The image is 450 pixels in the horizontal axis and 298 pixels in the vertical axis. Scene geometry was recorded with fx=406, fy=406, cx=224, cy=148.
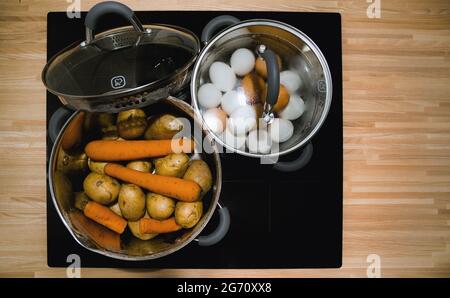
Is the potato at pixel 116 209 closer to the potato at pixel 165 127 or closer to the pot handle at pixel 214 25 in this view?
the potato at pixel 165 127

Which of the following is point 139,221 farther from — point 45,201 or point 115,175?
point 45,201

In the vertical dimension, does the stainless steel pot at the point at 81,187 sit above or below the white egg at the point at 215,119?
below

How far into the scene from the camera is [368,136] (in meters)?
0.81

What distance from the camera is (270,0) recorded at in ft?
2.62

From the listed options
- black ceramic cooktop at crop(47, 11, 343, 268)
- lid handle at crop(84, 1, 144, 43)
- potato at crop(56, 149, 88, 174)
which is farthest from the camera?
black ceramic cooktop at crop(47, 11, 343, 268)

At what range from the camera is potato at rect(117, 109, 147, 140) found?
0.70 meters

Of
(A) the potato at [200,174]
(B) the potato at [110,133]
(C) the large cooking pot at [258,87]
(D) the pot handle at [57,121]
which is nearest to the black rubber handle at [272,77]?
(C) the large cooking pot at [258,87]

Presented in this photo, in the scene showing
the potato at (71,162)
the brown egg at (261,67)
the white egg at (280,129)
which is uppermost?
the brown egg at (261,67)

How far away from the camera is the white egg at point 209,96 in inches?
27.2

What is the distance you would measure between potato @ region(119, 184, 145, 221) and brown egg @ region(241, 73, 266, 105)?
0.24 m

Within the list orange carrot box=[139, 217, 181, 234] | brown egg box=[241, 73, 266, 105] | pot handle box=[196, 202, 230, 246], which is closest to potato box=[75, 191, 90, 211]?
orange carrot box=[139, 217, 181, 234]

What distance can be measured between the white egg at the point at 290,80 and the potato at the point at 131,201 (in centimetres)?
31

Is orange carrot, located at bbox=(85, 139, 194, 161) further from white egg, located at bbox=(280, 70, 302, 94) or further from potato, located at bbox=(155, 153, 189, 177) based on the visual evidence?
white egg, located at bbox=(280, 70, 302, 94)
